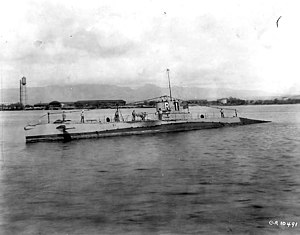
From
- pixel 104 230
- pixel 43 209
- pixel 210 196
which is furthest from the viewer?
pixel 210 196

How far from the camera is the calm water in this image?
11664mm

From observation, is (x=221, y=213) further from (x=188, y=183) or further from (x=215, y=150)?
(x=215, y=150)

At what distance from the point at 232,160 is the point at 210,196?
32.9ft

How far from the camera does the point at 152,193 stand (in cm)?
1539

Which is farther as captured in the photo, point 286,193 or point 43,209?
point 286,193

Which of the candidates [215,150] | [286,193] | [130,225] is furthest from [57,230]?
[215,150]

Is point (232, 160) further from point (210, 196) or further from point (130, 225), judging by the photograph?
point (130, 225)

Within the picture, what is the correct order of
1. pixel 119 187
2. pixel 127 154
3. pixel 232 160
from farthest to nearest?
pixel 127 154 → pixel 232 160 → pixel 119 187

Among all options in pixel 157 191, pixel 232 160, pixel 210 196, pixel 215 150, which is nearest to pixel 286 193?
pixel 210 196

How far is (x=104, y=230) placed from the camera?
1123cm

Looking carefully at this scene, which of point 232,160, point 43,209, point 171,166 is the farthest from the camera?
point 232,160

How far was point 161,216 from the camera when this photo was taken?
1233 cm

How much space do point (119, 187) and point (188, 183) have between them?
347 centimetres

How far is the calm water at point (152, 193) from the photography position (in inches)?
459
